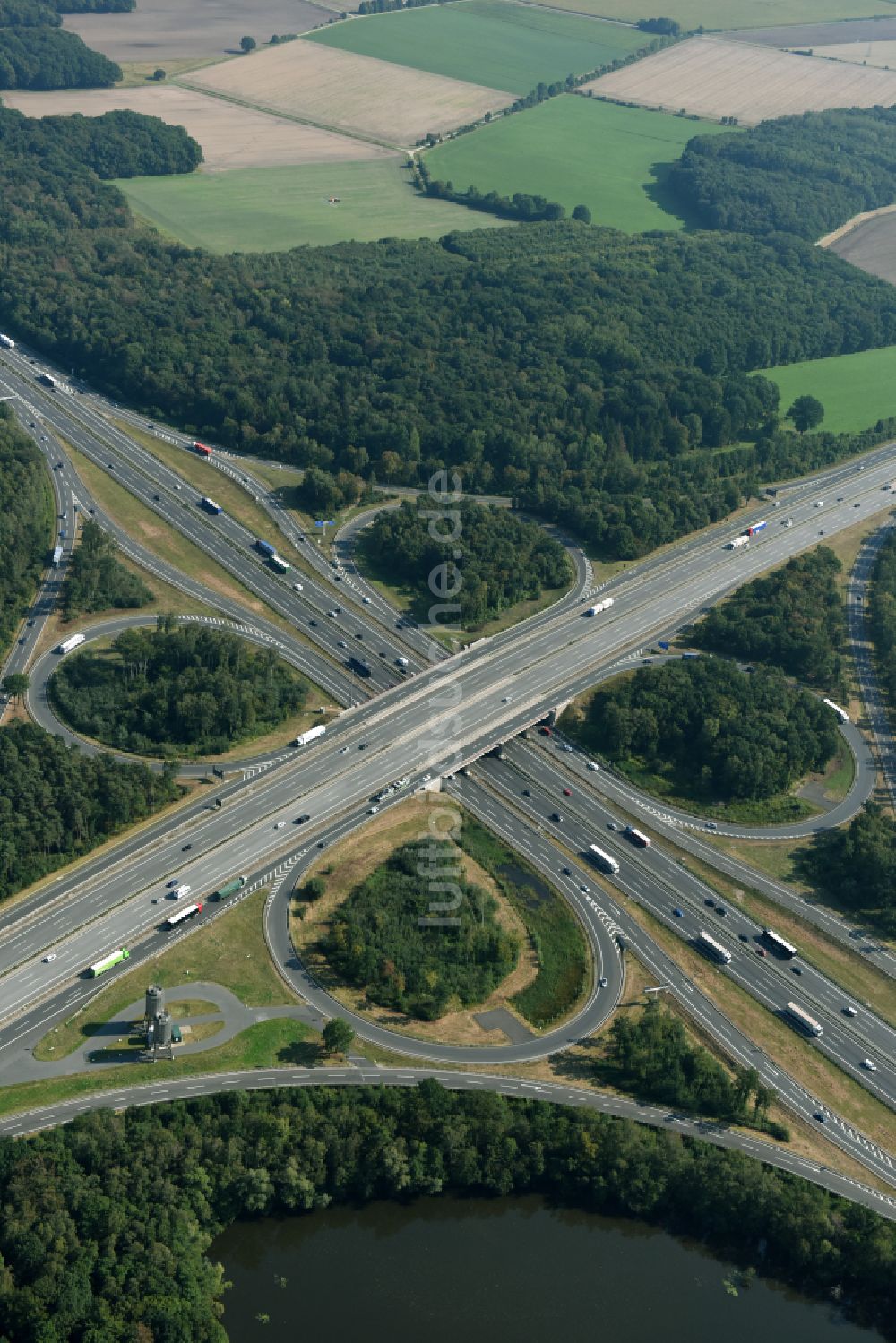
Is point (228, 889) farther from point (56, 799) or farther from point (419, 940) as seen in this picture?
point (56, 799)

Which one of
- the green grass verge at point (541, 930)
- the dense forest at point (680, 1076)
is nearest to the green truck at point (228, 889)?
the green grass verge at point (541, 930)

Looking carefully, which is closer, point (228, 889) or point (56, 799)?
point (228, 889)

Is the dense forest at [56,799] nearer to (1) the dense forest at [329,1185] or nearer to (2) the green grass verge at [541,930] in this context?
(1) the dense forest at [329,1185]

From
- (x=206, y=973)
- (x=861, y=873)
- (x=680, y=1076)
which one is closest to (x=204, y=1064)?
(x=206, y=973)

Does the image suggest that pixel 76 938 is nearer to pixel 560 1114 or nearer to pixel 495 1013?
pixel 495 1013

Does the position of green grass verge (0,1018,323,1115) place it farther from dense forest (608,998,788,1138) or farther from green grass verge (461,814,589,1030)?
dense forest (608,998,788,1138)

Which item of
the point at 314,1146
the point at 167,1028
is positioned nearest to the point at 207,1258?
the point at 314,1146
